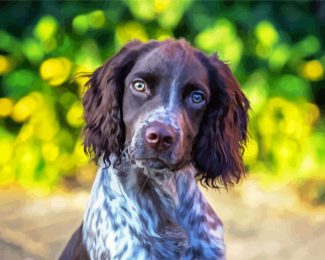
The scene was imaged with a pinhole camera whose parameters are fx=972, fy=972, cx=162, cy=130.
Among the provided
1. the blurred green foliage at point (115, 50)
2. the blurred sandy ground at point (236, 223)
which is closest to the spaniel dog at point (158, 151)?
the blurred sandy ground at point (236, 223)

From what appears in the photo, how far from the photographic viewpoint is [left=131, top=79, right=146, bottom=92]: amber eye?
3.67m

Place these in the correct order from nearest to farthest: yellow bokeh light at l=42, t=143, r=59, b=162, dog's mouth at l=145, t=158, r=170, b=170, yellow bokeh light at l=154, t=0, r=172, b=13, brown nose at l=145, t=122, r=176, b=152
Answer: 1. brown nose at l=145, t=122, r=176, b=152
2. dog's mouth at l=145, t=158, r=170, b=170
3. yellow bokeh light at l=154, t=0, r=172, b=13
4. yellow bokeh light at l=42, t=143, r=59, b=162

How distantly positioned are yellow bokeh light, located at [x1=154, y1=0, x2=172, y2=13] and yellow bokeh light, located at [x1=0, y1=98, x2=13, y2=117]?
1.17 m

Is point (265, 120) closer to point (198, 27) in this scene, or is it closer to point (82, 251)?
point (198, 27)

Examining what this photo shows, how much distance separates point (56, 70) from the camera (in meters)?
6.29

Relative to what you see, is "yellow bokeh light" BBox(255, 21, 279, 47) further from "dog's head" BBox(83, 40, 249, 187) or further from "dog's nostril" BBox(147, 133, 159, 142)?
"dog's nostril" BBox(147, 133, 159, 142)

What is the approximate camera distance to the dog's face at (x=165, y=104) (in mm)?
3535

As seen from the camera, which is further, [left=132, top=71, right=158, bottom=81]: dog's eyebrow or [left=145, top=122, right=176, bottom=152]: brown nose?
[left=132, top=71, right=158, bottom=81]: dog's eyebrow

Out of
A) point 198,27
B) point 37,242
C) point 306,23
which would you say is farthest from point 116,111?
point 306,23

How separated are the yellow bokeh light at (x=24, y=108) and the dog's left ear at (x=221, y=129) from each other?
2.55 m

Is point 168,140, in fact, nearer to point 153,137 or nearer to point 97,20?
point 153,137

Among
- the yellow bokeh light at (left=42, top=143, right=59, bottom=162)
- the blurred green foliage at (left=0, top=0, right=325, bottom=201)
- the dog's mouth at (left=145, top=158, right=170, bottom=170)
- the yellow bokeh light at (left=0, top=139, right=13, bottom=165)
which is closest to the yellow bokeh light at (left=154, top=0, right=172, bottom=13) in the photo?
the blurred green foliage at (left=0, top=0, right=325, bottom=201)

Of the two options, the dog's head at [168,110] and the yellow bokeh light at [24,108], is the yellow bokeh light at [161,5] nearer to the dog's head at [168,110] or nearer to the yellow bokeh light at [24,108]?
the yellow bokeh light at [24,108]

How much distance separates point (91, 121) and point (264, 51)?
2.61 metres
